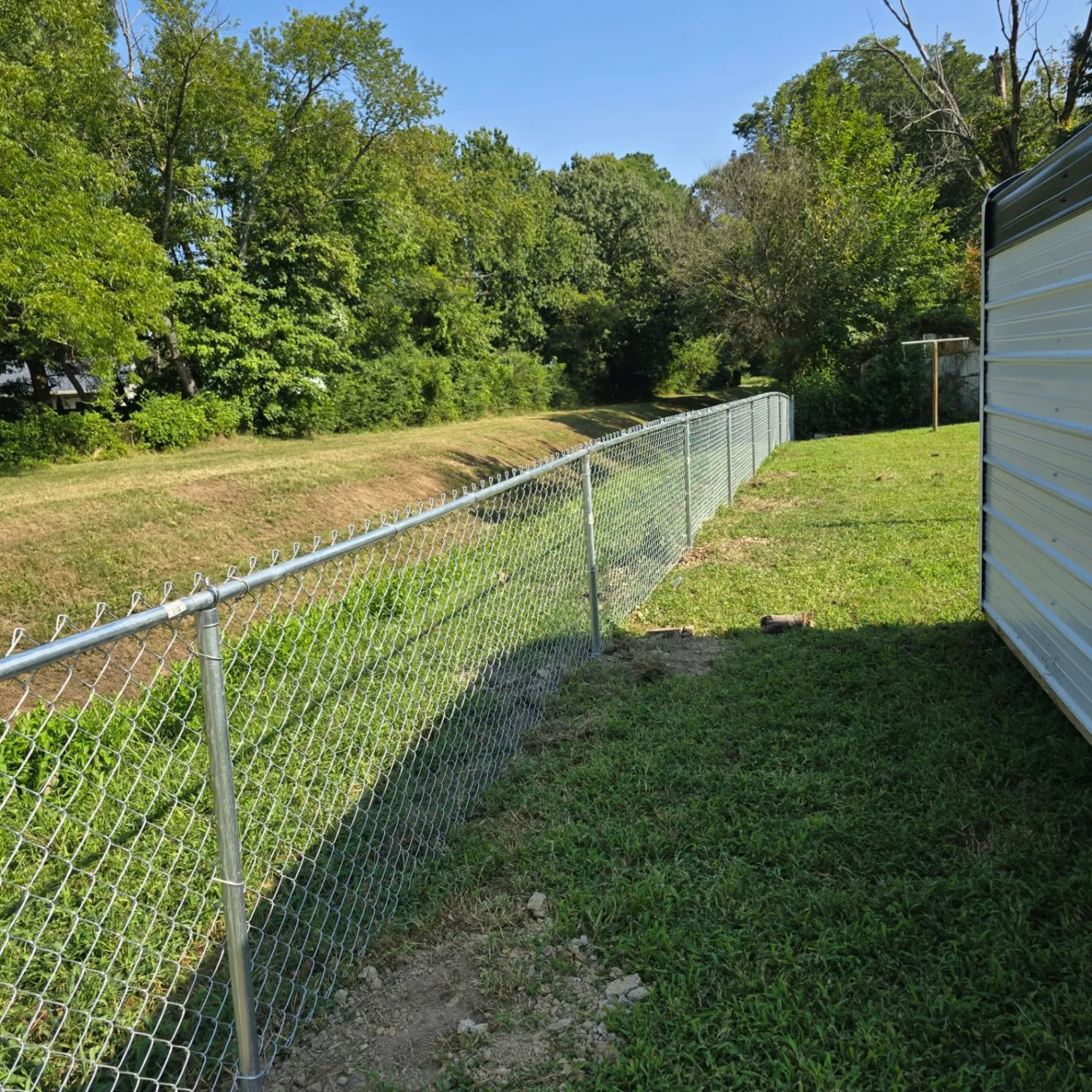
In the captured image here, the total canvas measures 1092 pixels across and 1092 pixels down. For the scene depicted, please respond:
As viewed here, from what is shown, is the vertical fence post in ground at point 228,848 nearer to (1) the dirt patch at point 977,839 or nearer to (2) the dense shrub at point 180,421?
(1) the dirt patch at point 977,839

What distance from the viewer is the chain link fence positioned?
2008 millimetres

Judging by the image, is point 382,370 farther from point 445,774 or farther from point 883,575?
point 445,774

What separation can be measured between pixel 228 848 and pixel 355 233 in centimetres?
2215

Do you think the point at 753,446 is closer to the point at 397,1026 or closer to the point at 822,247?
the point at 397,1026

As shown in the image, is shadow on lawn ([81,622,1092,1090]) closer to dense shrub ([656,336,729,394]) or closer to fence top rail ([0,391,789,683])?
fence top rail ([0,391,789,683])

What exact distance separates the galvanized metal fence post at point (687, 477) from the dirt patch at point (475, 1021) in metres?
5.78

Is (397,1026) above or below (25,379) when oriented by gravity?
below

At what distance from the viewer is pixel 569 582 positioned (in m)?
5.18

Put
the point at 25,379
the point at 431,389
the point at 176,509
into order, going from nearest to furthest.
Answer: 1. the point at 176,509
2. the point at 25,379
3. the point at 431,389

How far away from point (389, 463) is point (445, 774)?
9561 mm

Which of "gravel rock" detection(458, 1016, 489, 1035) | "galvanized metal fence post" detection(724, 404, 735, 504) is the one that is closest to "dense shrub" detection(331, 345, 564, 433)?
"galvanized metal fence post" detection(724, 404, 735, 504)

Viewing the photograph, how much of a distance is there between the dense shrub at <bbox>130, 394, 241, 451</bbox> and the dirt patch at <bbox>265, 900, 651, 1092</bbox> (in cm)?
1556

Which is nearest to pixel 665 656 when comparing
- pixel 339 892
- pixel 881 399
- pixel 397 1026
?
pixel 339 892

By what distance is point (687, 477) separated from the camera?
7883 millimetres
